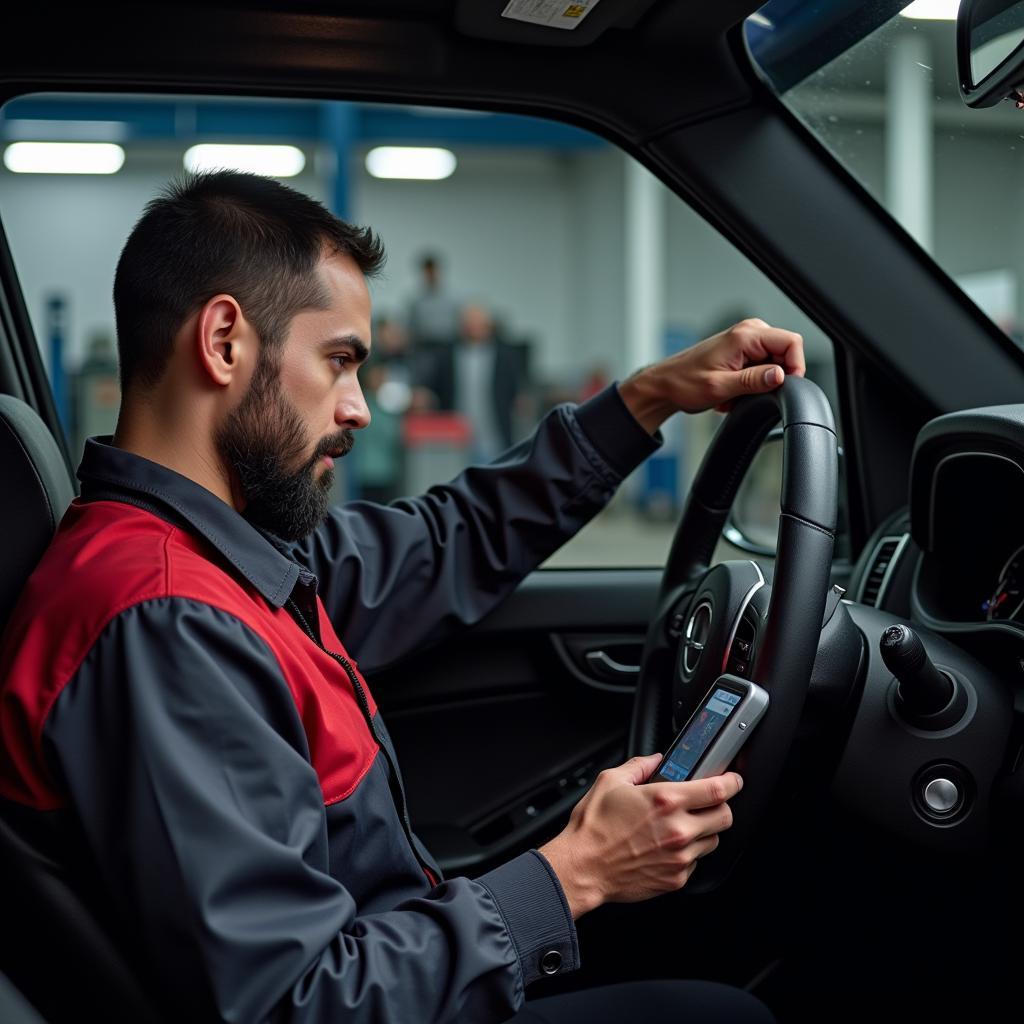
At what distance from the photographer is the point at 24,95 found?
159cm

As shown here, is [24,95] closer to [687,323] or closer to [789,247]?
[789,247]

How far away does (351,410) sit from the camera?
3.95ft

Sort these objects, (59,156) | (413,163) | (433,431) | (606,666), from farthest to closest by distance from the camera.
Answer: (413,163)
(59,156)
(433,431)
(606,666)

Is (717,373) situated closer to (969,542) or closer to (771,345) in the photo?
(771,345)

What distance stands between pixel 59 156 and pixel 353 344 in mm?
9855

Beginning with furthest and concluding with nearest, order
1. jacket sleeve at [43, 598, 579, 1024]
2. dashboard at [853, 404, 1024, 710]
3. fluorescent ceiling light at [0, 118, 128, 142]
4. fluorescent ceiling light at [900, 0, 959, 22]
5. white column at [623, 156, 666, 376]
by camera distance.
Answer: white column at [623, 156, 666, 376] < fluorescent ceiling light at [0, 118, 128, 142] < fluorescent ceiling light at [900, 0, 959, 22] < dashboard at [853, 404, 1024, 710] < jacket sleeve at [43, 598, 579, 1024]

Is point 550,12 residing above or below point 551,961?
above

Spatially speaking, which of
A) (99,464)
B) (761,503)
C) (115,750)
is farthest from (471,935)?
(761,503)

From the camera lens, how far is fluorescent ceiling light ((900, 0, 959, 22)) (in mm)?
1436

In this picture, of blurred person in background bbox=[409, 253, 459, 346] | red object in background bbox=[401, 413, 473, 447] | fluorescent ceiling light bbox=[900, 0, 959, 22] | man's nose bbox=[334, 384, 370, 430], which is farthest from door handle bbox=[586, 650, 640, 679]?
blurred person in background bbox=[409, 253, 459, 346]

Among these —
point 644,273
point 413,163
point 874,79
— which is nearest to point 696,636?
point 874,79

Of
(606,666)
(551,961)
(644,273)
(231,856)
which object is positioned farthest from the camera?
(644,273)

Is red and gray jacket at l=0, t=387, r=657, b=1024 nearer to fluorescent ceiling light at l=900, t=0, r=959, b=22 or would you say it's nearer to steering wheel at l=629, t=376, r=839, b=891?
steering wheel at l=629, t=376, r=839, b=891

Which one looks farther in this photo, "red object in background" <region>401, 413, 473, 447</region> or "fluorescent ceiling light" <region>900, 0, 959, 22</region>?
"red object in background" <region>401, 413, 473, 447</region>
